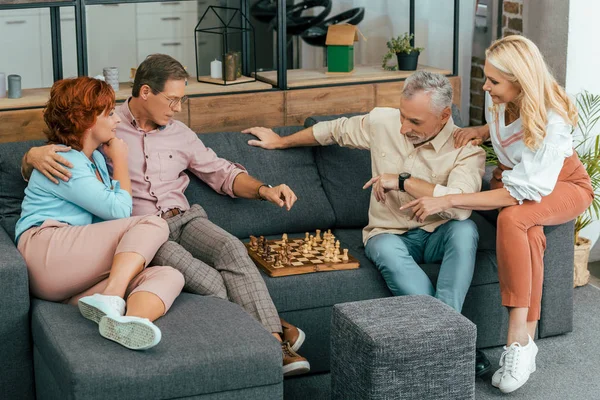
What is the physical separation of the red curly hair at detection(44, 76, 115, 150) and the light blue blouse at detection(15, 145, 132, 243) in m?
0.08

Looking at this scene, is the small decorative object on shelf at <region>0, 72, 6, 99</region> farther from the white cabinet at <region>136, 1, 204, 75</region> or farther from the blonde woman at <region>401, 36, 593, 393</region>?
the white cabinet at <region>136, 1, 204, 75</region>

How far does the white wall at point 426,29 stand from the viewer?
5.43m

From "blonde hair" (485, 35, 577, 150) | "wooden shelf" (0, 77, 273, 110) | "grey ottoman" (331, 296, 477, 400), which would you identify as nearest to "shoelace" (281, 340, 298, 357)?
"grey ottoman" (331, 296, 477, 400)

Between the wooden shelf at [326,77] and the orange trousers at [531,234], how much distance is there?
Result: 4.19ft

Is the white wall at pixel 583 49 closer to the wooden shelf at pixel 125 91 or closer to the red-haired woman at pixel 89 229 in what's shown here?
the wooden shelf at pixel 125 91

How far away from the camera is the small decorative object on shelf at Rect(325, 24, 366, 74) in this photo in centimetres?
450

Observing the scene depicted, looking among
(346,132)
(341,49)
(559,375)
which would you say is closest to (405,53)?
(341,49)

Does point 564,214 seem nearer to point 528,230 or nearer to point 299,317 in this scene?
point 528,230

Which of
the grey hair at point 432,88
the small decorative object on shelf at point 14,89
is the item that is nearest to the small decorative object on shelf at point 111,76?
the small decorative object on shelf at point 14,89

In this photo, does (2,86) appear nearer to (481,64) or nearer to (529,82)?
(529,82)

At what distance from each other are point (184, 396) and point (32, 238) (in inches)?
30.5

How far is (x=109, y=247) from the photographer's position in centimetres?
291

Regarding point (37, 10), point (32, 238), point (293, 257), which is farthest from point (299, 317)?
point (37, 10)

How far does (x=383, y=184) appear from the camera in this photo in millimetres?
3354
